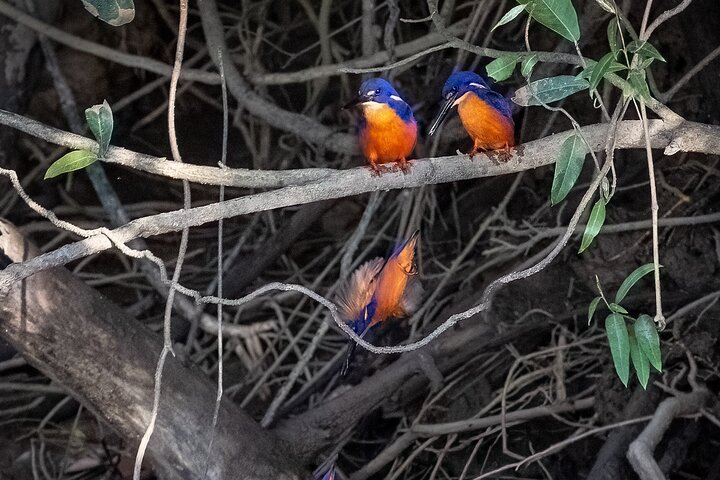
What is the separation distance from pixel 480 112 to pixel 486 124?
0.05 meters

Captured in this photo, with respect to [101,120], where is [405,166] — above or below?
below

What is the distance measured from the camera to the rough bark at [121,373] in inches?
83.6

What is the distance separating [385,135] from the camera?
7.03 feet

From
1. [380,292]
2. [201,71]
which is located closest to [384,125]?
[380,292]

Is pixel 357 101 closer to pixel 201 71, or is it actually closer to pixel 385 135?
pixel 385 135

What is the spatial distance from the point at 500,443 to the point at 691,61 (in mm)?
1326

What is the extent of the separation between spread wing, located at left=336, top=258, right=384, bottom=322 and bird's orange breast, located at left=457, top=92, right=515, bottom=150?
2.23ft

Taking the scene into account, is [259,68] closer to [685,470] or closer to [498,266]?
[498,266]

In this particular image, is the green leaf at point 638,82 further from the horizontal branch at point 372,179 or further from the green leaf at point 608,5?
the horizontal branch at point 372,179

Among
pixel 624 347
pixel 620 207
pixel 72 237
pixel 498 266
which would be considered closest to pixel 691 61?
pixel 620 207

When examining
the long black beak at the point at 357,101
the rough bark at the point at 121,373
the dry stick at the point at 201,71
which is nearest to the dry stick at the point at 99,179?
the dry stick at the point at 201,71

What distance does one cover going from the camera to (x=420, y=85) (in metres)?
3.22

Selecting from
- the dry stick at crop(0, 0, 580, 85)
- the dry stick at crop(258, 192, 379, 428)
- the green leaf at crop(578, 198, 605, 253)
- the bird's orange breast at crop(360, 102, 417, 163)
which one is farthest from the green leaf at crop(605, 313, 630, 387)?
the dry stick at crop(0, 0, 580, 85)

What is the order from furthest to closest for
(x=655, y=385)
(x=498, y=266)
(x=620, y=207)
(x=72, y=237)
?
(x=72, y=237)
(x=498, y=266)
(x=620, y=207)
(x=655, y=385)
